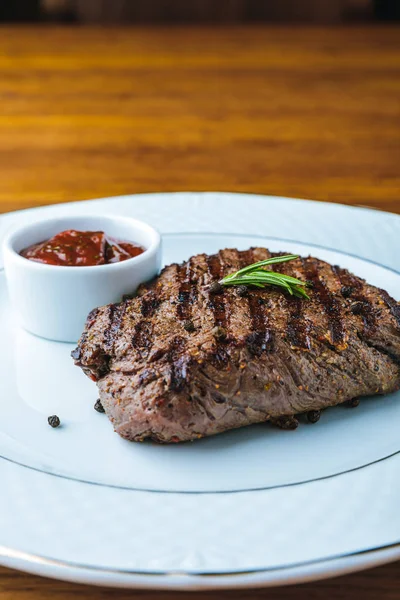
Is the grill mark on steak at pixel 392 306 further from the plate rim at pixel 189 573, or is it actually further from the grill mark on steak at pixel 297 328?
the plate rim at pixel 189 573

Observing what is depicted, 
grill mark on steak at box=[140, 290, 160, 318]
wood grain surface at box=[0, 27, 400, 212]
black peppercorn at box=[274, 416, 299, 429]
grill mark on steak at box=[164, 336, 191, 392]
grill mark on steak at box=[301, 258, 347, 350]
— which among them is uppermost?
grill mark on steak at box=[164, 336, 191, 392]

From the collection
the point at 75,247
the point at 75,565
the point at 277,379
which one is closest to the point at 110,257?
the point at 75,247

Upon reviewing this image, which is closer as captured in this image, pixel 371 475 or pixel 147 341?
pixel 371 475

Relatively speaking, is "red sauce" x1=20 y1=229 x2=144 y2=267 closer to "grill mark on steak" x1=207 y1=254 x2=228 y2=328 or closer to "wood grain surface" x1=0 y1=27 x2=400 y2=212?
"grill mark on steak" x1=207 y1=254 x2=228 y2=328

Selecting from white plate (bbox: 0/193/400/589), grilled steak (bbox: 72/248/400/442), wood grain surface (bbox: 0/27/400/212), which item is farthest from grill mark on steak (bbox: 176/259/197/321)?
wood grain surface (bbox: 0/27/400/212)

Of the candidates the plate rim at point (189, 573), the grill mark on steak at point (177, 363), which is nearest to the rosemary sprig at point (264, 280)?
the grill mark on steak at point (177, 363)

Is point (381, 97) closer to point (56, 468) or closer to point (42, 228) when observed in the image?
point (42, 228)

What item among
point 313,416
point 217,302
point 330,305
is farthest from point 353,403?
point 217,302
